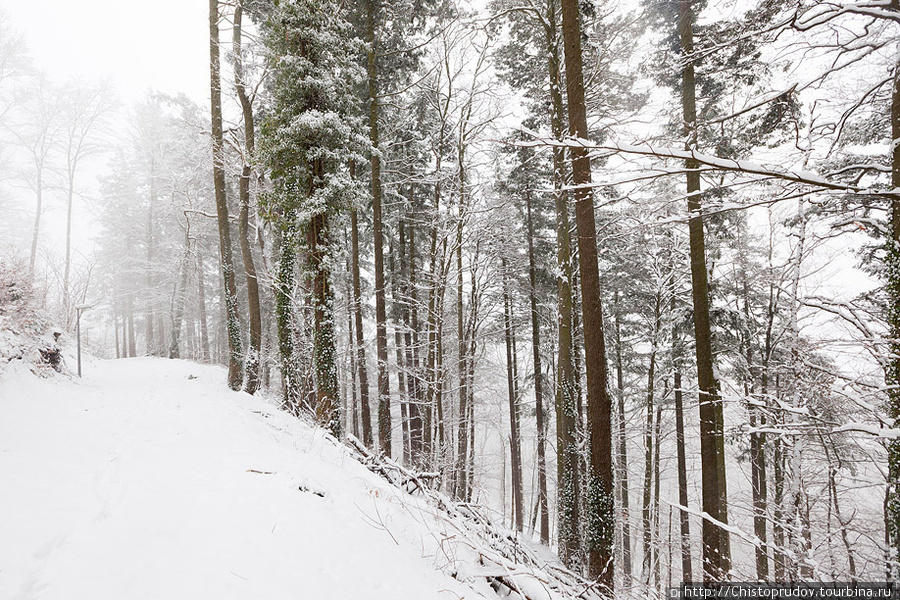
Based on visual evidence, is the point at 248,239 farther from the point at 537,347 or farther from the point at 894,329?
the point at 894,329

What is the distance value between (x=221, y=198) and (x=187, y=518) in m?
10.5

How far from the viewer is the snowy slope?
2.55 meters

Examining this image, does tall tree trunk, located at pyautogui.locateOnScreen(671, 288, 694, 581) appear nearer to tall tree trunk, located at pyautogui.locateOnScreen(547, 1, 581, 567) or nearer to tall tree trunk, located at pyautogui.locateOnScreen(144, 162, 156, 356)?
tall tree trunk, located at pyautogui.locateOnScreen(547, 1, 581, 567)

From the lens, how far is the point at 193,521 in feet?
10.6

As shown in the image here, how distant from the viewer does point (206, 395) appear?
9516mm

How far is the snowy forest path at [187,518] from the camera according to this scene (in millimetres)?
2549

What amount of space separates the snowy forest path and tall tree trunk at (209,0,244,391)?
4942mm

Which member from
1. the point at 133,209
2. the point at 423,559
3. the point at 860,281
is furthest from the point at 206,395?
the point at 133,209

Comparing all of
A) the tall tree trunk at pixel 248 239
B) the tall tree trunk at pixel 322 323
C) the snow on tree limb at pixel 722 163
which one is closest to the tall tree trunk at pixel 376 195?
the tall tree trunk at pixel 322 323

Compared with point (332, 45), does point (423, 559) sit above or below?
below

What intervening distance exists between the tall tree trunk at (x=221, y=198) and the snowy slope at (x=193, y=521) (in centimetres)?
503

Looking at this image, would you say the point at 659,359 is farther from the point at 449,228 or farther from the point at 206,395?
the point at 206,395

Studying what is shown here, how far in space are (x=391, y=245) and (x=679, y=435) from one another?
45.6ft

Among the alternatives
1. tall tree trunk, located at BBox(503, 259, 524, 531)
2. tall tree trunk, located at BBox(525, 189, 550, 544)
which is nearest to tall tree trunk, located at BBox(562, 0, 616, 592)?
tall tree trunk, located at BBox(525, 189, 550, 544)
